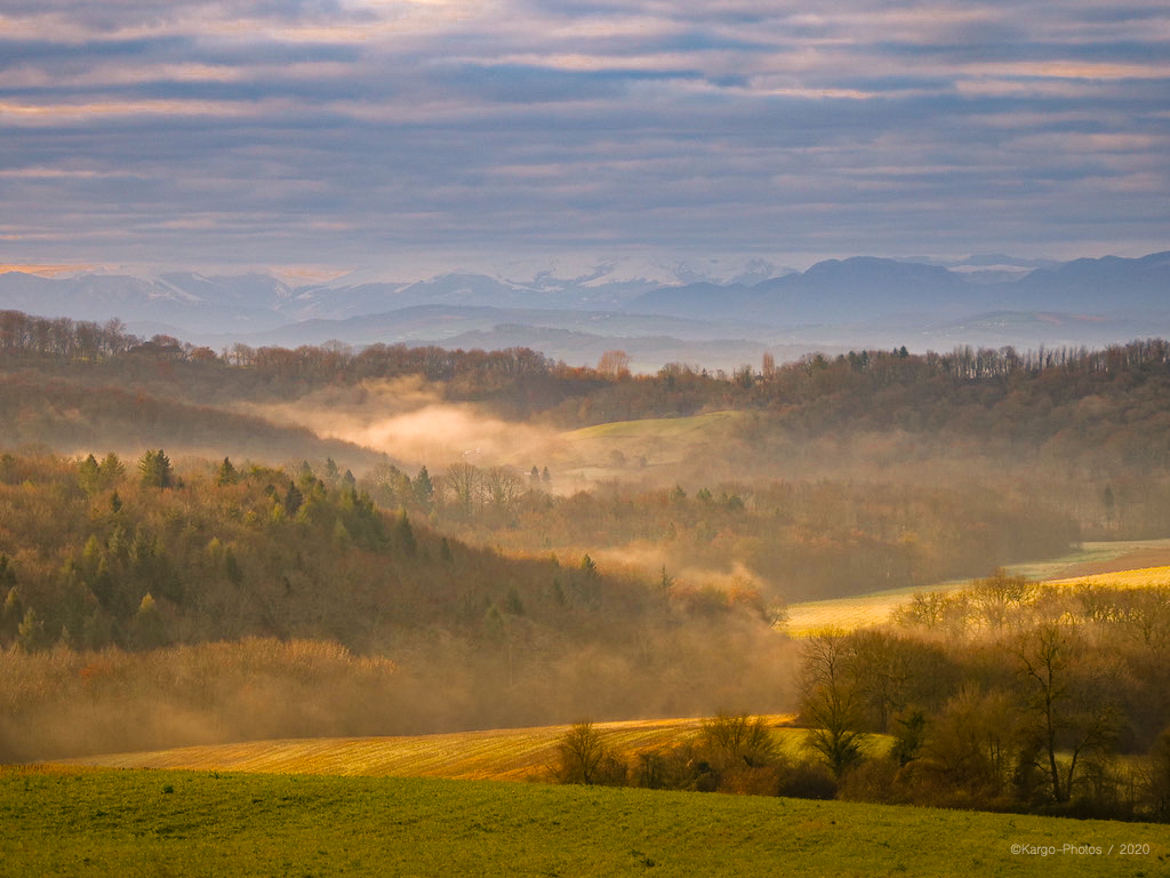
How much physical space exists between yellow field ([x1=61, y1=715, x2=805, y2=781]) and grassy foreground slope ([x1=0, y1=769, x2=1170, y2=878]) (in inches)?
766

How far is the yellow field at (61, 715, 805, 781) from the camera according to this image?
92.2 meters

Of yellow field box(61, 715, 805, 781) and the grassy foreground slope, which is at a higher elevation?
the grassy foreground slope

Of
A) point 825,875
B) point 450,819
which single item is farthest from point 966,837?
point 450,819

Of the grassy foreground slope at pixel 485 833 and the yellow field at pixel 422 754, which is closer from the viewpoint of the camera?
the grassy foreground slope at pixel 485 833

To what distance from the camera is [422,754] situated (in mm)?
103750

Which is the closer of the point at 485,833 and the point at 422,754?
the point at 485,833

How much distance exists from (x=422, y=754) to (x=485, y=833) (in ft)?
153

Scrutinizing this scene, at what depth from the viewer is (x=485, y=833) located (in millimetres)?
58469

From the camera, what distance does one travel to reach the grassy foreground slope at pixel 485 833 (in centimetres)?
5253

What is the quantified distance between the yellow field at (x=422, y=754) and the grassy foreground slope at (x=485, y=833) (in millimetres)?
19448

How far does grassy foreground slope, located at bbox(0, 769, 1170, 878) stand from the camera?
52.5 meters

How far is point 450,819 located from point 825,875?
17309 mm

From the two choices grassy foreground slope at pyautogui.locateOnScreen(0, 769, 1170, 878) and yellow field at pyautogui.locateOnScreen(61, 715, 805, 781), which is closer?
grassy foreground slope at pyautogui.locateOnScreen(0, 769, 1170, 878)

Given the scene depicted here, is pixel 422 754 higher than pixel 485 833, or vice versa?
pixel 485 833
